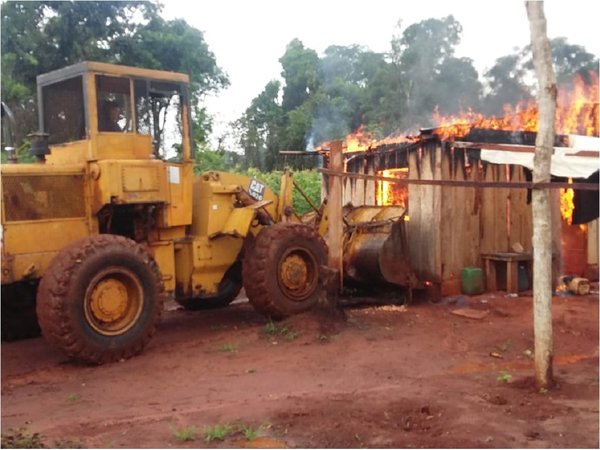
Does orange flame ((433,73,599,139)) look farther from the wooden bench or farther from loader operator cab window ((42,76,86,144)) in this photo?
loader operator cab window ((42,76,86,144))

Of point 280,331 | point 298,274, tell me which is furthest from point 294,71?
point 280,331

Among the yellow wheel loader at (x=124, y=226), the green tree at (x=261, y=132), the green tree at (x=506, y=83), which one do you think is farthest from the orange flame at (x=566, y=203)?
the green tree at (x=261, y=132)

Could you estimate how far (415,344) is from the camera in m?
8.58

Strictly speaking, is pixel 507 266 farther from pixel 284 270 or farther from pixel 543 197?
pixel 543 197

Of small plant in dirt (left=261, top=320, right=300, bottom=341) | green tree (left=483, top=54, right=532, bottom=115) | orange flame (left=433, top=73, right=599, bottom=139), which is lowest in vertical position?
small plant in dirt (left=261, top=320, right=300, bottom=341)

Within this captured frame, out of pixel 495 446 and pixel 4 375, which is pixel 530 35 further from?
pixel 4 375

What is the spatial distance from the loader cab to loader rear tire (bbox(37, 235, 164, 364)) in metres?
1.26

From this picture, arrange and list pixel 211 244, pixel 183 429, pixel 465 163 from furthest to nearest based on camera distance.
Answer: pixel 465 163 < pixel 211 244 < pixel 183 429

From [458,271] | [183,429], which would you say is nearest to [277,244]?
[458,271]

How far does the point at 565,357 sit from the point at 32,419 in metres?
5.75

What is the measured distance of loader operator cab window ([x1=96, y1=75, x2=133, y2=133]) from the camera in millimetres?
8406

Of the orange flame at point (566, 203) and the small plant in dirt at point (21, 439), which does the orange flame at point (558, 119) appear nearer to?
the orange flame at point (566, 203)

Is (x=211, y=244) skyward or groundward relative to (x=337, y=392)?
skyward

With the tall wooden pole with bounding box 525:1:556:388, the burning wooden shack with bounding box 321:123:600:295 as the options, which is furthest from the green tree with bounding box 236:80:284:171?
the tall wooden pole with bounding box 525:1:556:388
